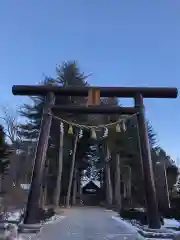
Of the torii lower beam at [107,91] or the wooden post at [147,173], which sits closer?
the wooden post at [147,173]

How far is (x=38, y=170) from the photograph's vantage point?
13.1 m

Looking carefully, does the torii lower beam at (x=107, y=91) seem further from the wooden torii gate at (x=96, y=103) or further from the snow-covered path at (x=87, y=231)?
the snow-covered path at (x=87, y=231)

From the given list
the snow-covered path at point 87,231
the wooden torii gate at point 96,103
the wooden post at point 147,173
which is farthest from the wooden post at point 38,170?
the wooden post at point 147,173

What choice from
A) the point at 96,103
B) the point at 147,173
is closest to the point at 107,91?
the point at 96,103

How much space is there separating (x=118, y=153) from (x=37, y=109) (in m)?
11.4

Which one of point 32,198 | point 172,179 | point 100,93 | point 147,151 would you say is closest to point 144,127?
point 147,151

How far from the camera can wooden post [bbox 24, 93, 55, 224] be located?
40.6ft

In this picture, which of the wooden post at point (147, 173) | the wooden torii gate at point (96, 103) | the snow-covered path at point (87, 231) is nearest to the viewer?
the snow-covered path at point (87, 231)

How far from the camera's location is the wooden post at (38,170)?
40.6ft

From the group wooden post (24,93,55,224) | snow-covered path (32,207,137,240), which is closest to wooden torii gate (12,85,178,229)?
wooden post (24,93,55,224)

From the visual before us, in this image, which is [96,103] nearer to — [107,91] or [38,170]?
[107,91]

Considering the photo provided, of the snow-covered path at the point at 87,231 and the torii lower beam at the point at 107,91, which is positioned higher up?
the torii lower beam at the point at 107,91

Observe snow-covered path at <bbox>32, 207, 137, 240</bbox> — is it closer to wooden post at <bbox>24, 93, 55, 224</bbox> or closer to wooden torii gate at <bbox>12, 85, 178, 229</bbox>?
wooden post at <bbox>24, 93, 55, 224</bbox>

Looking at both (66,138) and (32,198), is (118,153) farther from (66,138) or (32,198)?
(32,198)
